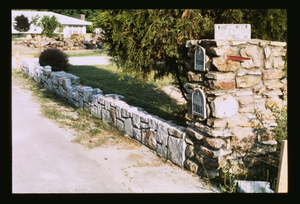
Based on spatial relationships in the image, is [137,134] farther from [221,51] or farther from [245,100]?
[221,51]

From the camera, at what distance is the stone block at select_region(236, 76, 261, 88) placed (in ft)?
16.4

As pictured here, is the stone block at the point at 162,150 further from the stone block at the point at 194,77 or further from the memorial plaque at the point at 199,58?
the memorial plaque at the point at 199,58

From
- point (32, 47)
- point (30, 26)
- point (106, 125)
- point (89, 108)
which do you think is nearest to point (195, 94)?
point (106, 125)

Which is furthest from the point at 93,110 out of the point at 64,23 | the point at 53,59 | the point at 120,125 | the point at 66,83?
the point at 64,23

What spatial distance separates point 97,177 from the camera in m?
5.25

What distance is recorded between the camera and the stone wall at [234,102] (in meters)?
4.92

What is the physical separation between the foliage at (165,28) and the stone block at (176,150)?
163 centimetres

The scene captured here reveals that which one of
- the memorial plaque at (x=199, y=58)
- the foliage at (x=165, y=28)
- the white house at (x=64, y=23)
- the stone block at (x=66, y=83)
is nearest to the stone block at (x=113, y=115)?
the foliage at (x=165, y=28)

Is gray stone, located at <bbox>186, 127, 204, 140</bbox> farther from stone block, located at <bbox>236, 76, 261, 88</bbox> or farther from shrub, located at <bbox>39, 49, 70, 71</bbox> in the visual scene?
shrub, located at <bbox>39, 49, 70, 71</bbox>

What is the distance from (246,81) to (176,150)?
160 centimetres

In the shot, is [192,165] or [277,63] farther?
[192,165]

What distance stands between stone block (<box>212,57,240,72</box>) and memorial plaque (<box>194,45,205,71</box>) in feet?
0.82

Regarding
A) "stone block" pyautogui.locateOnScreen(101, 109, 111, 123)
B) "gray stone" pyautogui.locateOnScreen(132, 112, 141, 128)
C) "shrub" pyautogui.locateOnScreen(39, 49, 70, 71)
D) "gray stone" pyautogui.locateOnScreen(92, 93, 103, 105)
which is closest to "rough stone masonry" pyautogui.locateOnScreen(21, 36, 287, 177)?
"gray stone" pyautogui.locateOnScreen(132, 112, 141, 128)

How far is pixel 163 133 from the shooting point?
5.97m
